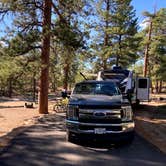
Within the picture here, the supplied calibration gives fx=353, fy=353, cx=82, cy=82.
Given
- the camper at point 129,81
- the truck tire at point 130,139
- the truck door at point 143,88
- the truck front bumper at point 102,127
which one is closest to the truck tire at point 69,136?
the truck front bumper at point 102,127

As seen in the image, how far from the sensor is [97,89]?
40.9 feet

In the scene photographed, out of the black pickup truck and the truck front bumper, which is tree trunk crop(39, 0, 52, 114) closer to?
the black pickup truck

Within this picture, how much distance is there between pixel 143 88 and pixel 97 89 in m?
13.8

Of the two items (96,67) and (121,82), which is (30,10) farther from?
(96,67)

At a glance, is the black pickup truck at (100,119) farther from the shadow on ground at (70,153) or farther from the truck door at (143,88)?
the truck door at (143,88)

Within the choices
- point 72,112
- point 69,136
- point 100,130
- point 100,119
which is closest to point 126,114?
point 100,119

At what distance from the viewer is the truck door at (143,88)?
25569mm

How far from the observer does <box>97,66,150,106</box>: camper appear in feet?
71.4

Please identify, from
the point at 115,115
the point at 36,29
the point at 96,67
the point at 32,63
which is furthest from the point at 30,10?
the point at 96,67

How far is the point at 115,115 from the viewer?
10422 millimetres

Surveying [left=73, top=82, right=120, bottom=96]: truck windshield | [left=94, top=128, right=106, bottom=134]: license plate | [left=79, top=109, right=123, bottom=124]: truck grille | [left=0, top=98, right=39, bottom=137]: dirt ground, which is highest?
[left=73, top=82, right=120, bottom=96]: truck windshield

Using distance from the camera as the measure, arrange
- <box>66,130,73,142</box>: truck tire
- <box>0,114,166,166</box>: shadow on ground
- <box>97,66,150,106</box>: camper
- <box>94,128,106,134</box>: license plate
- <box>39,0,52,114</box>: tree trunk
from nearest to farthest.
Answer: <box>0,114,166,166</box>: shadow on ground
<box>94,128,106,134</box>: license plate
<box>66,130,73,142</box>: truck tire
<box>39,0,52,114</box>: tree trunk
<box>97,66,150,106</box>: camper

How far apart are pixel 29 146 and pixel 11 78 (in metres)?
11.9

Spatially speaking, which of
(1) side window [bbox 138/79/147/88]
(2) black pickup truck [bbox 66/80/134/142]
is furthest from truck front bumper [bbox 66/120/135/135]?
(1) side window [bbox 138/79/147/88]
